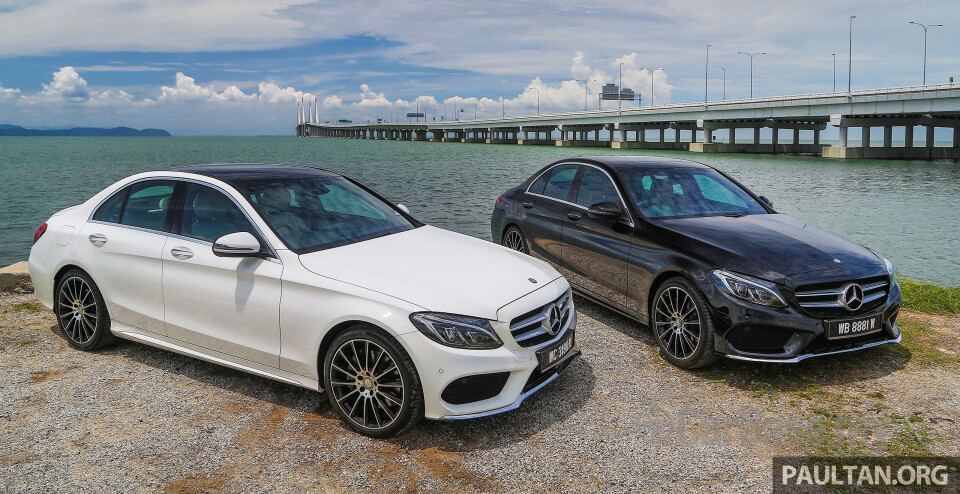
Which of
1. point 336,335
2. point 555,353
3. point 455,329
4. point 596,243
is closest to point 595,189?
point 596,243

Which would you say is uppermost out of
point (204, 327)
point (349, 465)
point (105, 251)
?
point (105, 251)

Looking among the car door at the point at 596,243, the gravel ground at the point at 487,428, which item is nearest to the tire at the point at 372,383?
the gravel ground at the point at 487,428

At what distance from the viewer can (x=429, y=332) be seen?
4109mm

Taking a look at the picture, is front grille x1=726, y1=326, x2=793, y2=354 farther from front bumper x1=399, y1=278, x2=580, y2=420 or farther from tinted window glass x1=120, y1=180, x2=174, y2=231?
tinted window glass x1=120, y1=180, x2=174, y2=231

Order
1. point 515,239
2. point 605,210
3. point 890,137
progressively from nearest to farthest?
1. point 605,210
2. point 515,239
3. point 890,137

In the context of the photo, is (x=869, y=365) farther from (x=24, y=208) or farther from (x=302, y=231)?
(x=24, y=208)

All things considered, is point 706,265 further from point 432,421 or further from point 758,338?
point 432,421

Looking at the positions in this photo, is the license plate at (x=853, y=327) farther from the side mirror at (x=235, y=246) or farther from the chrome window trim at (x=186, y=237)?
the side mirror at (x=235, y=246)

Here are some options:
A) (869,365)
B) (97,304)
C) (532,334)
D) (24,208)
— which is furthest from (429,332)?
(24,208)

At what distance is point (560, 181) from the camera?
781cm

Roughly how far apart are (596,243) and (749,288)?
1.88 m

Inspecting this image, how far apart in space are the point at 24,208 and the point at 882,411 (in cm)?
Result: 3147

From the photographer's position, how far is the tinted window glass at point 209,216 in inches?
198

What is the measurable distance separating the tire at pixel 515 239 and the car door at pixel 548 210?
12 cm
